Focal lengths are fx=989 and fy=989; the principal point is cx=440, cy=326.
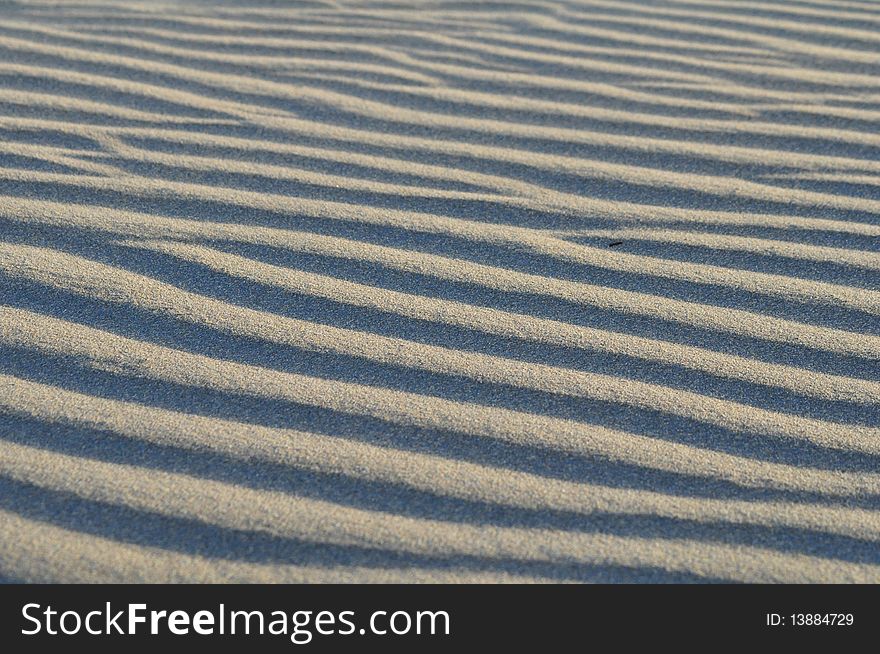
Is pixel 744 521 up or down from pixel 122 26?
down

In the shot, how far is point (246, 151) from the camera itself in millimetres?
2711

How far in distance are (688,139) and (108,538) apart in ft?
6.47

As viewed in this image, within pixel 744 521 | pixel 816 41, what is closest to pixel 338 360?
pixel 744 521

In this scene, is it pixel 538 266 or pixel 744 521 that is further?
pixel 538 266

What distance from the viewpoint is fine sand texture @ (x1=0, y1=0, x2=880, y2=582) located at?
167 cm

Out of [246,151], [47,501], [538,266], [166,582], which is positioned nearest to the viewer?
[166,582]

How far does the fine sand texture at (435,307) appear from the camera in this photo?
1667mm

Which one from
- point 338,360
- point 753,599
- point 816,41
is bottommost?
point 753,599

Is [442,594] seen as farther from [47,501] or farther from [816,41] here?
[816,41]

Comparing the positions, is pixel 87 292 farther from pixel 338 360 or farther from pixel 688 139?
pixel 688 139

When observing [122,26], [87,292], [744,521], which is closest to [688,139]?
[744,521]

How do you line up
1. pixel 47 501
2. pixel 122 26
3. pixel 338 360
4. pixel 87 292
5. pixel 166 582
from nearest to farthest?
1. pixel 166 582
2. pixel 47 501
3. pixel 338 360
4. pixel 87 292
5. pixel 122 26

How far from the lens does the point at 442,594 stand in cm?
158

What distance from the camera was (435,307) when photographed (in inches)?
84.4
